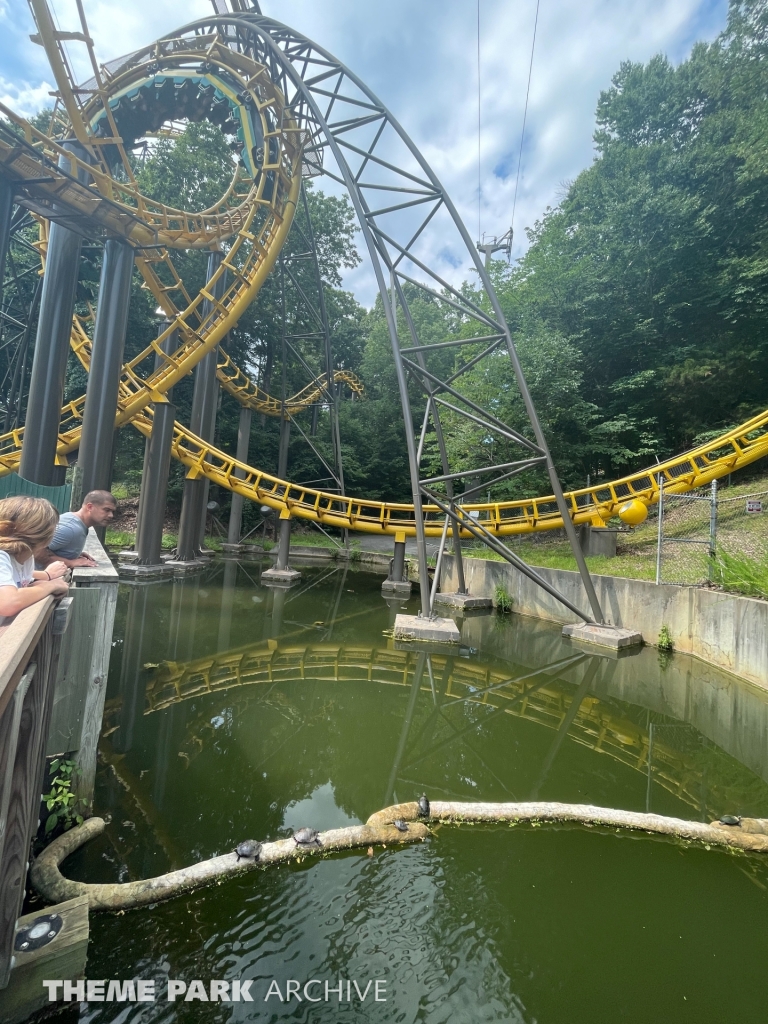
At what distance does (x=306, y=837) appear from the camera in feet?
8.14

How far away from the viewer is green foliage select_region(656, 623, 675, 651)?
7.18 m

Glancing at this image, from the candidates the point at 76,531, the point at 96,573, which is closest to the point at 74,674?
the point at 96,573

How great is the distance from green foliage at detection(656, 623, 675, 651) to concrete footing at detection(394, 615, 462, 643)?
2.82 m

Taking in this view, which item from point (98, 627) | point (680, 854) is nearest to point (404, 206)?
point (98, 627)

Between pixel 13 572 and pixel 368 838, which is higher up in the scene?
pixel 13 572

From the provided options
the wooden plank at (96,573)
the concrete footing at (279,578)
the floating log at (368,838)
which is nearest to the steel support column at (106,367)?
the concrete footing at (279,578)

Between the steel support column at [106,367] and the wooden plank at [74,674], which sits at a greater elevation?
the steel support column at [106,367]

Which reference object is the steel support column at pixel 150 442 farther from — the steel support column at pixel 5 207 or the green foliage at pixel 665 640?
the green foliage at pixel 665 640

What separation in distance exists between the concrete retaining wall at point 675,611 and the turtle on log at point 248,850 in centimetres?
560

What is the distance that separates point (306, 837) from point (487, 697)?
2990 mm

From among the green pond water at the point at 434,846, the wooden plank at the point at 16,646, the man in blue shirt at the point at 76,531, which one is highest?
the man in blue shirt at the point at 76,531

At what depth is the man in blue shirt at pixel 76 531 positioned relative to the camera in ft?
9.01

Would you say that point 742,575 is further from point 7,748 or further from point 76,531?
point 7,748

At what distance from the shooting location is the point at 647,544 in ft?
35.1
